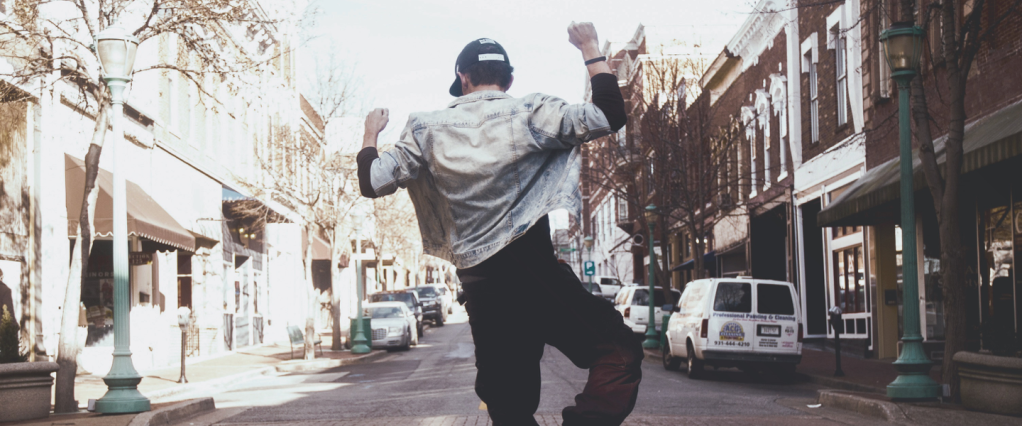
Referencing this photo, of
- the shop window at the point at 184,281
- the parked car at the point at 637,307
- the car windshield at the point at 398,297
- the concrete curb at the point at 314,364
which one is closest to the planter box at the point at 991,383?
the concrete curb at the point at 314,364

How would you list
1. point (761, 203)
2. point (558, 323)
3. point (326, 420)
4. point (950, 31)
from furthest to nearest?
point (761, 203) < point (950, 31) < point (326, 420) < point (558, 323)

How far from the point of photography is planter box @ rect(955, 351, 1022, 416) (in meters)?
8.86

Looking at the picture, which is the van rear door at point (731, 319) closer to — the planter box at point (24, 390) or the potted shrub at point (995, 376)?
the potted shrub at point (995, 376)

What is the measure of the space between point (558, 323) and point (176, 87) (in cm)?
2182

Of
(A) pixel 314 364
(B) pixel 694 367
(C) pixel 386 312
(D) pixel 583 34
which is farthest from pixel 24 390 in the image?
(C) pixel 386 312

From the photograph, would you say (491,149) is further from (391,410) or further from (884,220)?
(884,220)

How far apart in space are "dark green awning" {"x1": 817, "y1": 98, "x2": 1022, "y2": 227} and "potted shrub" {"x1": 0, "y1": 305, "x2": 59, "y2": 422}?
10279mm

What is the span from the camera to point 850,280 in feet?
72.2

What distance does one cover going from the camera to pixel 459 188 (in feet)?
12.2

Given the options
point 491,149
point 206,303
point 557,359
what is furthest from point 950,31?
point 206,303

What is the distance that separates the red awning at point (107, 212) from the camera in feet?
53.1

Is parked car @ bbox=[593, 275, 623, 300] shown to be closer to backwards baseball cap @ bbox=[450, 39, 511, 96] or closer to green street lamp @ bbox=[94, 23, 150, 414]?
green street lamp @ bbox=[94, 23, 150, 414]

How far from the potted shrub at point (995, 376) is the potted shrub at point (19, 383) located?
8715mm

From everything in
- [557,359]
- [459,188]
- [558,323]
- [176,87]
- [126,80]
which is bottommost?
[557,359]
